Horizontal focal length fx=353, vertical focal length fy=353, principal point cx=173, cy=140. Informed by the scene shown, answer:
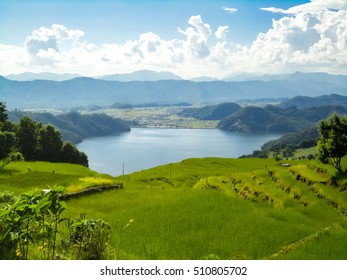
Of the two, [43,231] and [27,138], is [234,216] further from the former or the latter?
[27,138]

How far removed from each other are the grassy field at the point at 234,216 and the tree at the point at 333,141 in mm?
654

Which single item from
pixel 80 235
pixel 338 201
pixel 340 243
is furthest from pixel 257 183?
pixel 80 235

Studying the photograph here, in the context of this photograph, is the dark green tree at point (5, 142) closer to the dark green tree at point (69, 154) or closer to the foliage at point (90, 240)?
the dark green tree at point (69, 154)

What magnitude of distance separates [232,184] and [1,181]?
15.8 metres

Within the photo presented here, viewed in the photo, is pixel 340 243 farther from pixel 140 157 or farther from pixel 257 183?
pixel 140 157

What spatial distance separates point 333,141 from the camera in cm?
2002

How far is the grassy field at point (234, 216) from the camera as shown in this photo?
34.1 ft

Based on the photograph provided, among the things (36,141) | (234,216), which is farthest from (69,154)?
(234,216)

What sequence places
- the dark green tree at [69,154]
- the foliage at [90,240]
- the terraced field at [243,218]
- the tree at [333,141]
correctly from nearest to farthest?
1. the foliage at [90,240]
2. the terraced field at [243,218]
3. the tree at [333,141]
4. the dark green tree at [69,154]

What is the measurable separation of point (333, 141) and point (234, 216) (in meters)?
9.16

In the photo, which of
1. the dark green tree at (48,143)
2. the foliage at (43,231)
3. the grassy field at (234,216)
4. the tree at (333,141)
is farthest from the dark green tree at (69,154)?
the foliage at (43,231)

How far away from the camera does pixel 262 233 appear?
480 inches

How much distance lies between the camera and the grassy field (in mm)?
10398

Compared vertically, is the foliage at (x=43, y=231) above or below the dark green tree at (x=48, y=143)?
above
